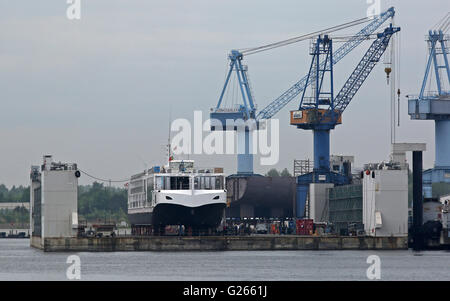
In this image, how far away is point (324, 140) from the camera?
541 ft

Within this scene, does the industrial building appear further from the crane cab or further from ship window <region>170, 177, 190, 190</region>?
the crane cab

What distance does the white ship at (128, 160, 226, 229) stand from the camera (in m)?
116

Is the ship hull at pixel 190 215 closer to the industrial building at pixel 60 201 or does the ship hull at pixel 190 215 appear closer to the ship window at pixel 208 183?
the ship window at pixel 208 183

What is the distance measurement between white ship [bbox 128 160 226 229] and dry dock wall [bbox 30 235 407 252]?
3.71 metres

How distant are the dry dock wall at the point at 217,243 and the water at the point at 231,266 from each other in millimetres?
711

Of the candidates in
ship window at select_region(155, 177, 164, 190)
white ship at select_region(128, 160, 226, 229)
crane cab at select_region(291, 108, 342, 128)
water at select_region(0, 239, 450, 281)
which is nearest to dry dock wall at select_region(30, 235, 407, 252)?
water at select_region(0, 239, 450, 281)

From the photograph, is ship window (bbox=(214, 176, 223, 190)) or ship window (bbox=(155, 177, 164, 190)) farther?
ship window (bbox=(214, 176, 223, 190))

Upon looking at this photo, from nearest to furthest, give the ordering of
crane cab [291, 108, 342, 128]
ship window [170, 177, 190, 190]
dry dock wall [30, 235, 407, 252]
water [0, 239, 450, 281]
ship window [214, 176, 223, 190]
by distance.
Result: water [0, 239, 450, 281]
dry dock wall [30, 235, 407, 252]
ship window [170, 177, 190, 190]
ship window [214, 176, 223, 190]
crane cab [291, 108, 342, 128]

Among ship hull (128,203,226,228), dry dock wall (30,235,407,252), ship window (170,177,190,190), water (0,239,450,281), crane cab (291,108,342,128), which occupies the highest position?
crane cab (291,108,342,128)

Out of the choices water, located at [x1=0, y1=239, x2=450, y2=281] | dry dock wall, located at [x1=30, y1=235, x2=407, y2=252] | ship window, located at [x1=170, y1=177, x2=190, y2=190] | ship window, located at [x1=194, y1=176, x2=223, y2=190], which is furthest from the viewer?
ship window, located at [x1=170, y1=177, x2=190, y2=190]

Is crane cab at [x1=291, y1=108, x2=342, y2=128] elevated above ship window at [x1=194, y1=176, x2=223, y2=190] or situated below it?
above

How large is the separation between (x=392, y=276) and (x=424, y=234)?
128 feet

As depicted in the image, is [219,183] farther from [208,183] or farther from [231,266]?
[231,266]

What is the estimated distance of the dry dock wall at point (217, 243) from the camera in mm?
109750
